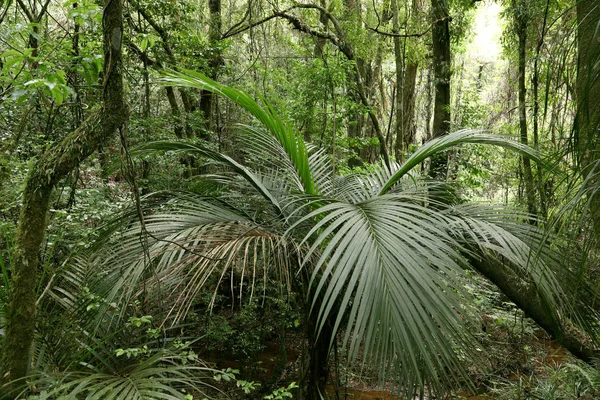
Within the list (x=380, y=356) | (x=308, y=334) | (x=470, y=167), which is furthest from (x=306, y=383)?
(x=470, y=167)

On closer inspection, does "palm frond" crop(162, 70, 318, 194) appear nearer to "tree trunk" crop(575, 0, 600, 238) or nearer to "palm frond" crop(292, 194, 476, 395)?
"palm frond" crop(292, 194, 476, 395)

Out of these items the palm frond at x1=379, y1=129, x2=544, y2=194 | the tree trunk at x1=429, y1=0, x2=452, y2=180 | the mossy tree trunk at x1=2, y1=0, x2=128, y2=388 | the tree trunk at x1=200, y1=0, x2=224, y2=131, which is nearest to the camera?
the mossy tree trunk at x1=2, y1=0, x2=128, y2=388

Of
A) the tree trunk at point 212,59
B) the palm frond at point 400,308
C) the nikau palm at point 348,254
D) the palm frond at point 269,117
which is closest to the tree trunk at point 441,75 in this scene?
the nikau palm at point 348,254

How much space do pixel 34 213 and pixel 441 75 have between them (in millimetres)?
3825

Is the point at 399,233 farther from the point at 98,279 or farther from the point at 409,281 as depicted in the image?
the point at 98,279

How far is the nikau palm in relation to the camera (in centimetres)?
150

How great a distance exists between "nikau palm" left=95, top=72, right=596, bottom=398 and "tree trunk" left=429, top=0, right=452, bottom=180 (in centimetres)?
125

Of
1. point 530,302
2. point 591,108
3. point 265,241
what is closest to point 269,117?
point 265,241

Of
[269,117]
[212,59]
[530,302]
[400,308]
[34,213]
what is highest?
[212,59]

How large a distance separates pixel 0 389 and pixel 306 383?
5.12 ft

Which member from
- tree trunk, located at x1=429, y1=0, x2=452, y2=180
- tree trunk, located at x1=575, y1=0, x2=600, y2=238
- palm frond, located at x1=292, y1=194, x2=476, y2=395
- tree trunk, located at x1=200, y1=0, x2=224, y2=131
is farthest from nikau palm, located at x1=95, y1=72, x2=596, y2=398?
tree trunk, located at x1=200, y1=0, x2=224, y2=131

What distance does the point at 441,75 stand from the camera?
4.14 meters

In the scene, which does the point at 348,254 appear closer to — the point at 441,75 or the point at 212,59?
the point at 441,75

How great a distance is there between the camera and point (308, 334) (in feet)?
7.85
